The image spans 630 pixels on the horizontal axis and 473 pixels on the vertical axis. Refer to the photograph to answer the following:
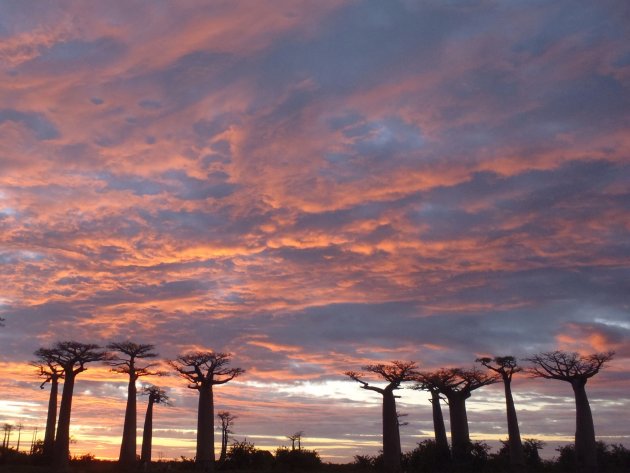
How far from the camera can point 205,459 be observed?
48.2 m

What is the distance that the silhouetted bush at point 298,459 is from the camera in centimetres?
5325

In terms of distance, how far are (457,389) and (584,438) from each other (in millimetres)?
12531

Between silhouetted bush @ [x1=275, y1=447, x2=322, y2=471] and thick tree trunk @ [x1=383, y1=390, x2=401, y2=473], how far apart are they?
7.45 m

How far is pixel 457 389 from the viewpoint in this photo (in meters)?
58.2

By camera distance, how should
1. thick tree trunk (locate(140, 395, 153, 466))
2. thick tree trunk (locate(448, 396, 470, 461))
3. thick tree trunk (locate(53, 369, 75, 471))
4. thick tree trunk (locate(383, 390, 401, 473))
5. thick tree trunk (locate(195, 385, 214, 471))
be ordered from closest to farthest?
thick tree trunk (locate(53, 369, 75, 471))
thick tree trunk (locate(195, 385, 214, 471))
thick tree trunk (locate(383, 390, 401, 473))
thick tree trunk (locate(140, 395, 153, 466))
thick tree trunk (locate(448, 396, 470, 461))

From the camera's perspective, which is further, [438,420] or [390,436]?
[438,420]

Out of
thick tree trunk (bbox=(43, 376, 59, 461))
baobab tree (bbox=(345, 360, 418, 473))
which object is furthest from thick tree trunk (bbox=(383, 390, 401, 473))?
thick tree trunk (bbox=(43, 376, 59, 461))

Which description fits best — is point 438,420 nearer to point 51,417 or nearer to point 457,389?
point 457,389

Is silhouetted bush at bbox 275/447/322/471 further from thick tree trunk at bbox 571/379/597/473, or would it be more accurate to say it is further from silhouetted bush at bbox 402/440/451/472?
thick tree trunk at bbox 571/379/597/473

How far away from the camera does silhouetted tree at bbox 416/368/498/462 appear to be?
185 ft

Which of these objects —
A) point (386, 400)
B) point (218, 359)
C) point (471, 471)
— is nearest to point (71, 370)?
point (218, 359)

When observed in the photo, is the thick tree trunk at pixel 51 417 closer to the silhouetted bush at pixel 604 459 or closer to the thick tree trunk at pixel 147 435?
the thick tree trunk at pixel 147 435

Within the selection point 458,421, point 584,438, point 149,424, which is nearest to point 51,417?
A: point 149,424

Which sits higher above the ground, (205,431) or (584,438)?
(205,431)
